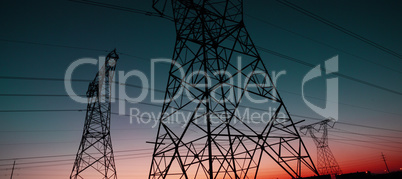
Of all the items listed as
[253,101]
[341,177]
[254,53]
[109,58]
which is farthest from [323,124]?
[109,58]

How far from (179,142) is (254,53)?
5.92 metres

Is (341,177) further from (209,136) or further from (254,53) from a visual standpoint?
(209,136)

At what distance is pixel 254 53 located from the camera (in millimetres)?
10648

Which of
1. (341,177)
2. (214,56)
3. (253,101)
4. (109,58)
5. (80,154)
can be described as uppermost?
(109,58)

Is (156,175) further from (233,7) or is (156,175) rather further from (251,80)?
(233,7)

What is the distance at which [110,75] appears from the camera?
19422mm

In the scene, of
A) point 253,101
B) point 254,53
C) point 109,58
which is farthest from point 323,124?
point 109,58

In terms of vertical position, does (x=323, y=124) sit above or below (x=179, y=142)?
above

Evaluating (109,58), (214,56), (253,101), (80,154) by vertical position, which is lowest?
(80,154)

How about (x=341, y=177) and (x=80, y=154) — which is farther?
(x=341, y=177)

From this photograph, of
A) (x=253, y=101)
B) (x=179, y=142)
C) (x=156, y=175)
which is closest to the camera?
(x=179, y=142)

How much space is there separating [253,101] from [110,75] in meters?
13.6

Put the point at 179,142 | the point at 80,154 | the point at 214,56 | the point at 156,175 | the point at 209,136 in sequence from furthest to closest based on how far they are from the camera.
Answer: the point at 80,154 → the point at 214,56 → the point at 156,175 → the point at 179,142 → the point at 209,136

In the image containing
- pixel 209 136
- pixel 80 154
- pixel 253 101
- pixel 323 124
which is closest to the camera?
pixel 209 136
